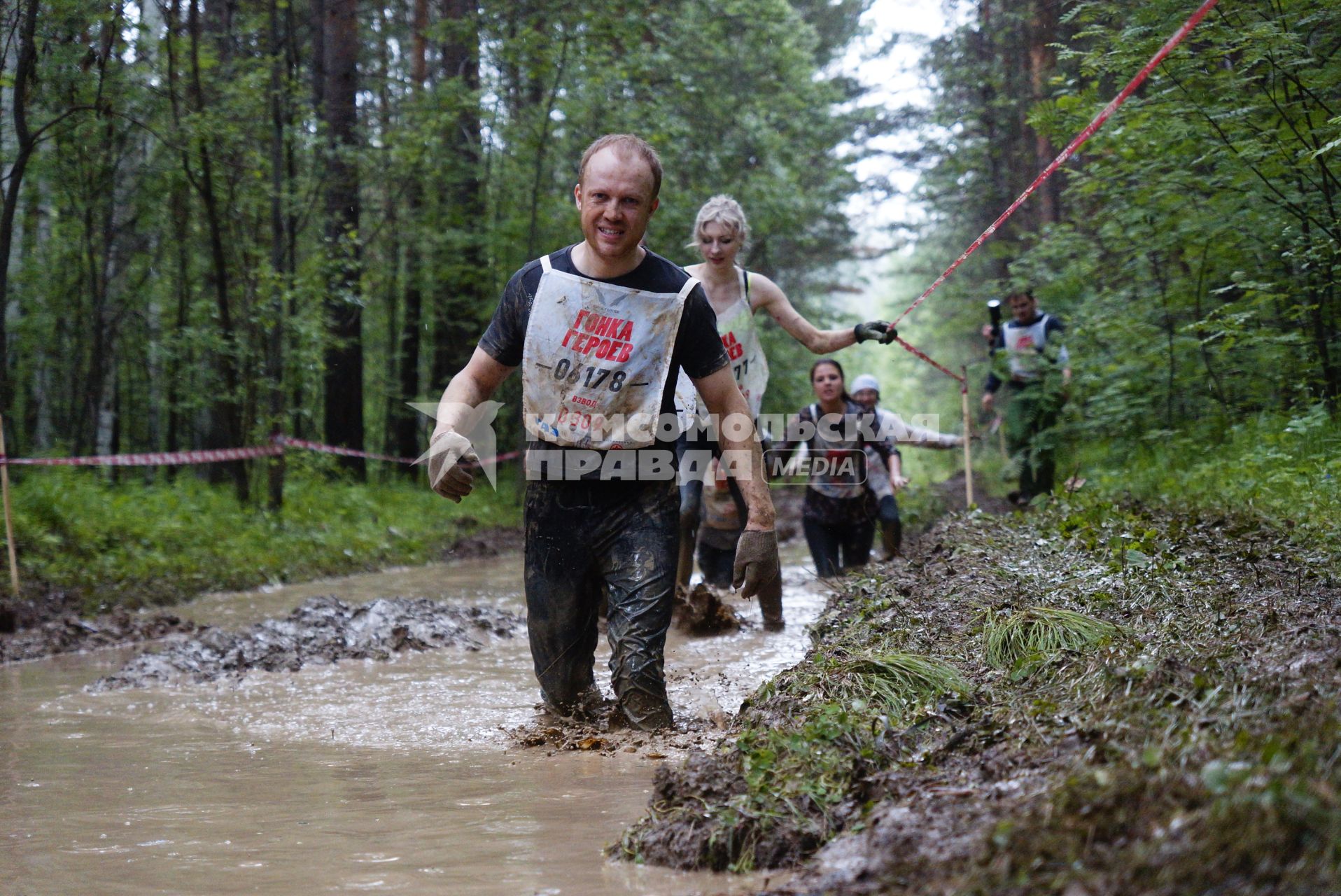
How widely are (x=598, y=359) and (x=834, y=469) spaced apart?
468 centimetres

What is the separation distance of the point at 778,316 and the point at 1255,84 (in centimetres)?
438

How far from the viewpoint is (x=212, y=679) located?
6426 millimetres

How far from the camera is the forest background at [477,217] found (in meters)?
8.82

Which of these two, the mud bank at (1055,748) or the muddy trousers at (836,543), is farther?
the muddy trousers at (836,543)

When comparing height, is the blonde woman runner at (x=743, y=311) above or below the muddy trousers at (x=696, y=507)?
above

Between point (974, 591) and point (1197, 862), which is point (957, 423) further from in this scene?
point (1197, 862)

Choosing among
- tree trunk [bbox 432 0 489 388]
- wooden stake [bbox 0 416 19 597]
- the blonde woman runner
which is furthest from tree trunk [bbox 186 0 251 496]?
the blonde woman runner

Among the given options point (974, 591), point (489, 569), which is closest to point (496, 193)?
point (489, 569)

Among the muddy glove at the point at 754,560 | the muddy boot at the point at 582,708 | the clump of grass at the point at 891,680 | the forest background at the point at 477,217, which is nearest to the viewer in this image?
the clump of grass at the point at 891,680

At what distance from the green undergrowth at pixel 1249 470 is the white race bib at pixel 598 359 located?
121 inches

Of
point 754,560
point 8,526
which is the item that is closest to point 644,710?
point 754,560

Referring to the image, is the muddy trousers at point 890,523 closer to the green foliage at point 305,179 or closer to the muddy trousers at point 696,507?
the muddy trousers at point 696,507

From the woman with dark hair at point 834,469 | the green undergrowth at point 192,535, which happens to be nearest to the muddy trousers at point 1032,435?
the woman with dark hair at point 834,469

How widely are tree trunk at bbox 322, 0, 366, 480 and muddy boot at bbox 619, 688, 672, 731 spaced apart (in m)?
10.4
